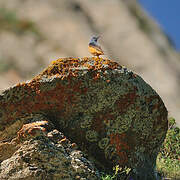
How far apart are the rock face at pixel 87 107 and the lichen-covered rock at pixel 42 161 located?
0.55 metres

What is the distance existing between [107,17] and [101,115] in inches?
635

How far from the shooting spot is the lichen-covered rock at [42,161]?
17.0ft

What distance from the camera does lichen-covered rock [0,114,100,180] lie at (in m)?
5.17

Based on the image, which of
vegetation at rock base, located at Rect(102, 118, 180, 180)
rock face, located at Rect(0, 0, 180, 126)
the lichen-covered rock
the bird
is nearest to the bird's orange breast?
the bird

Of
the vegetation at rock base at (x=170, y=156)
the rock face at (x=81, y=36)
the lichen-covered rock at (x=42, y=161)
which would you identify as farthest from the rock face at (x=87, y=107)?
the rock face at (x=81, y=36)

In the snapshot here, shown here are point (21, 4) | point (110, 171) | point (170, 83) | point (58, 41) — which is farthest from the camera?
point (21, 4)

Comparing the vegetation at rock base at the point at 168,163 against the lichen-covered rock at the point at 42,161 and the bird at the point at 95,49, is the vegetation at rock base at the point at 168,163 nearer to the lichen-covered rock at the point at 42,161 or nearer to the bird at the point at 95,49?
the lichen-covered rock at the point at 42,161

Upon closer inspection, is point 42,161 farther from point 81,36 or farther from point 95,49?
point 81,36

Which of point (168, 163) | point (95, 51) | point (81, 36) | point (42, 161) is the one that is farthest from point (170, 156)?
point (81, 36)

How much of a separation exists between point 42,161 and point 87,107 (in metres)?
1.24

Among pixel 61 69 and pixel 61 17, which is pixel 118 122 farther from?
pixel 61 17

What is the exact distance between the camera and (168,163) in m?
8.53

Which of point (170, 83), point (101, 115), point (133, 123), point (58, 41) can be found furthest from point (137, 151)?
point (58, 41)

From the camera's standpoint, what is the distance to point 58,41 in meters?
20.5
